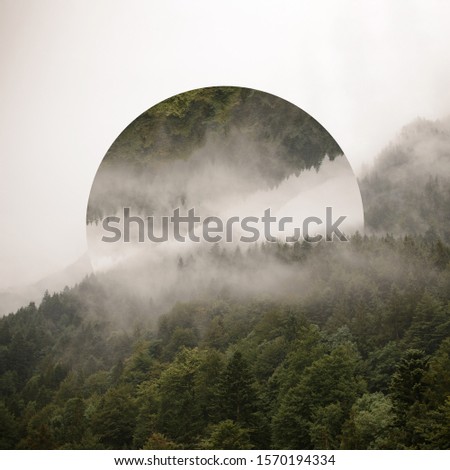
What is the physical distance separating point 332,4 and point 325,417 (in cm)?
300

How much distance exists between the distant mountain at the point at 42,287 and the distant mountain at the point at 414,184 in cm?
214

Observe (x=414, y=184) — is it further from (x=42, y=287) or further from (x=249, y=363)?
(x=42, y=287)

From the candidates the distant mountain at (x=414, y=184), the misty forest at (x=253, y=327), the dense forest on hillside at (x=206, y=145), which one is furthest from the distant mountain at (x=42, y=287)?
the distant mountain at (x=414, y=184)

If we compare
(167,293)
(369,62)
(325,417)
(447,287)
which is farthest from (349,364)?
(369,62)

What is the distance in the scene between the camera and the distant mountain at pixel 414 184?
5848 millimetres

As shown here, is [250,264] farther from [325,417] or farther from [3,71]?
[3,71]

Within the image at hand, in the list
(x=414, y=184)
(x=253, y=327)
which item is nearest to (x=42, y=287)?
(x=253, y=327)

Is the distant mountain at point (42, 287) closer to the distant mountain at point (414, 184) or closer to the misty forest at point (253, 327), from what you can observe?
the misty forest at point (253, 327)

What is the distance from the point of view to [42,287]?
6.01 meters

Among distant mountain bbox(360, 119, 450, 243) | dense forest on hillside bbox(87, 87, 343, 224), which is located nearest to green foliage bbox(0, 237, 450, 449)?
distant mountain bbox(360, 119, 450, 243)

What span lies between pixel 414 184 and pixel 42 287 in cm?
285

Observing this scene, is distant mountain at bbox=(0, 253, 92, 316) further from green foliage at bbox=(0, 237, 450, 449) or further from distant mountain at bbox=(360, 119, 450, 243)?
distant mountain at bbox=(360, 119, 450, 243)

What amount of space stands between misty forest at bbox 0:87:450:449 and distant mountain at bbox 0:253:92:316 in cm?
6

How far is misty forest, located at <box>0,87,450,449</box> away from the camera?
18.7 ft
